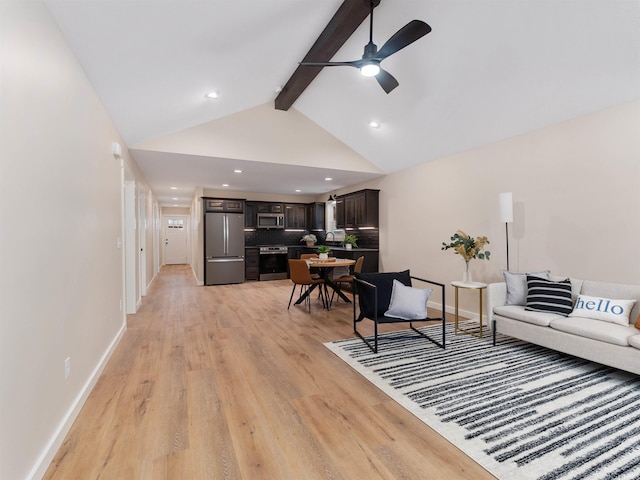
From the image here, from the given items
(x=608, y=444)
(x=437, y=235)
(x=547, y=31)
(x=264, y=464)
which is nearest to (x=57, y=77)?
(x=264, y=464)

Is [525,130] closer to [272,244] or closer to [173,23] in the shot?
[173,23]

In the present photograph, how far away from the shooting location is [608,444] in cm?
185

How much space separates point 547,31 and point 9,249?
389 centimetres

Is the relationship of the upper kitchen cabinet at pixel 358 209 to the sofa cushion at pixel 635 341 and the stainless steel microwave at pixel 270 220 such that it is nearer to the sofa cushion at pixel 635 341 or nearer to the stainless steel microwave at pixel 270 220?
the stainless steel microwave at pixel 270 220

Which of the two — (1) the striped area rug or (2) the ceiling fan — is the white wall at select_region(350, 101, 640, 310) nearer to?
(1) the striped area rug

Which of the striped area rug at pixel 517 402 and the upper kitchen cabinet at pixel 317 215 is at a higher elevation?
the upper kitchen cabinet at pixel 317 215

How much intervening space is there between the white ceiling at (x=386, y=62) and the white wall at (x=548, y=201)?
0.82 feet

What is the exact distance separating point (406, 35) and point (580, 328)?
2.84 metres

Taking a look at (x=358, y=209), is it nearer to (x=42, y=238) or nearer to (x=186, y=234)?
(x=42, y=238)

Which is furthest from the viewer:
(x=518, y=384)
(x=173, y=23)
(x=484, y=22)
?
(x=484, y=22)

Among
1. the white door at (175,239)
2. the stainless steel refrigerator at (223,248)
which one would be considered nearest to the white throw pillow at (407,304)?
the stainless steel refrigerator at (223,248)

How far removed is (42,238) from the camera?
169 cm

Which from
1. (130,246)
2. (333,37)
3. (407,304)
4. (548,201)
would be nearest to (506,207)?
(548,201)

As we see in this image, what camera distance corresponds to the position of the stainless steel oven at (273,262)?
344 inches
